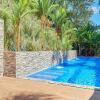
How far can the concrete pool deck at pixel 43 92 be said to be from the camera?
329 inches

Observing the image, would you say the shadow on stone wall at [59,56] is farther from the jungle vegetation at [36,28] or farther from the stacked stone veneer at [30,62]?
the stacked stone veneer at [30,62]

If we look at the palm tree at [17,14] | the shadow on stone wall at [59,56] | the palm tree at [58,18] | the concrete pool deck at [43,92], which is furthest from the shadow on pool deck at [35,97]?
the palm tree at [58,18]

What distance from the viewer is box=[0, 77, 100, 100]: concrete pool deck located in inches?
329

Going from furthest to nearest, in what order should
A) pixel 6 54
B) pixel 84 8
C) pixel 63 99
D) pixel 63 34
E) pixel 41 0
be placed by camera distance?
pixel 84 8 < pixel 63 34 < pixel 41 0 < pixel 6 54 < pixel 63 99

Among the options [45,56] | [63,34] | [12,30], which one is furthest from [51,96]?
[63,34]

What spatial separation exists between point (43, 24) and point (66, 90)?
10455mm

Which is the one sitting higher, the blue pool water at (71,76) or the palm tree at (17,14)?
the palm tree at (17,14)

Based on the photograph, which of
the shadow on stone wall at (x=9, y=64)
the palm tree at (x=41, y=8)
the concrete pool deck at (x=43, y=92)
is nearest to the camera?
the concrete pool deck at (x=43, y=92)

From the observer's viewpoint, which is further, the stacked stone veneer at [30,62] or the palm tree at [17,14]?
the palm tree at [17,14]

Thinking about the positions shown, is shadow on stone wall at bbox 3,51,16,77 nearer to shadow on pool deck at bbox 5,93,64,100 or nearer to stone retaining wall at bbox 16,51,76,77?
stone retaining wall at bbox 16,51,76,77

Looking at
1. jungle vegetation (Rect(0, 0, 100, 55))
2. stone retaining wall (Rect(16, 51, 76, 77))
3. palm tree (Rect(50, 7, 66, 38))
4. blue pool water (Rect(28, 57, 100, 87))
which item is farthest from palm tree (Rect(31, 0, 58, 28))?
palm tree (Rect(50, 7, 66, 38))

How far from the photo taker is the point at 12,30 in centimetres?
1599

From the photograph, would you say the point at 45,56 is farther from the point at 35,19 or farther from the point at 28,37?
the point at 35,19

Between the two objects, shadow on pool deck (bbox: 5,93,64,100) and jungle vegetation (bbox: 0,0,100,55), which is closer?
shadow on pool deck (bbox: 5,93,64,100)
